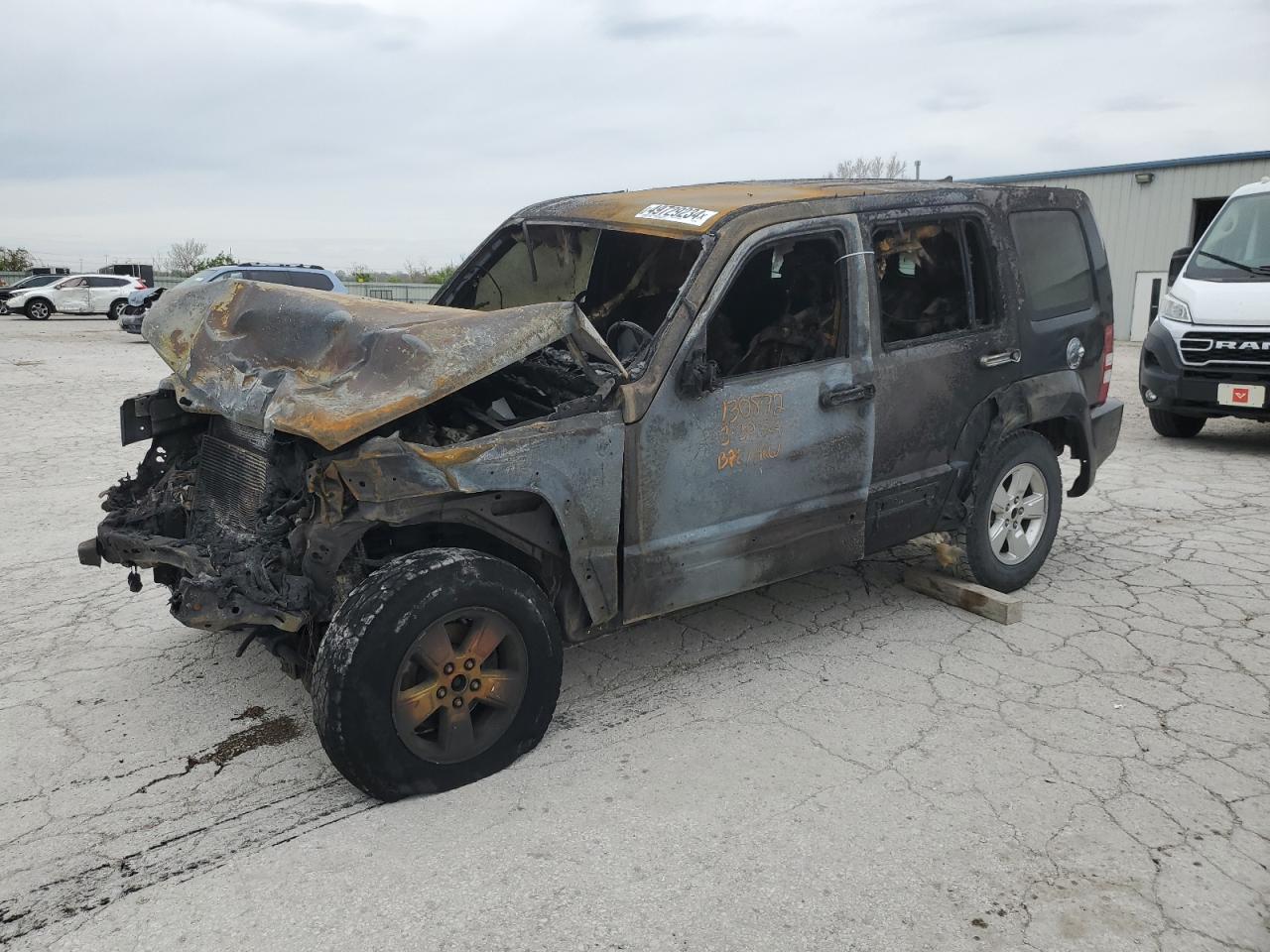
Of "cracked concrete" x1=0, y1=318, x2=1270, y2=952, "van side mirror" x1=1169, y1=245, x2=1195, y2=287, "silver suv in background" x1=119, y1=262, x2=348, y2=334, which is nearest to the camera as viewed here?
"cracked concrete" x1=0, y1=318, x2=1270, y2=952

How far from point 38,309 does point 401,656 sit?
30361mm

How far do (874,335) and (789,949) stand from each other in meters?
2.48

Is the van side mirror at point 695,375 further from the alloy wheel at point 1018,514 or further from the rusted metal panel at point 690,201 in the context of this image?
the alloy wheel at point 1018,514

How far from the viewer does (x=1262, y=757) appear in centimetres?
343

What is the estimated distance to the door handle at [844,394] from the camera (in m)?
3.97

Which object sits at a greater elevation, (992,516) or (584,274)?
(584,274)

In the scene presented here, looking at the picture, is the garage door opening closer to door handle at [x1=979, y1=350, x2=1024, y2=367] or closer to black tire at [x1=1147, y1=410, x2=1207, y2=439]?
black tire at [x1=1147, y1=410, x2=1207, y2=439]

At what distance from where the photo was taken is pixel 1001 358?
460 centimetres

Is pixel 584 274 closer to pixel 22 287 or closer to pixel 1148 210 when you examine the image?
pixel 1148 210

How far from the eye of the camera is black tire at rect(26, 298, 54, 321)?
28.1m

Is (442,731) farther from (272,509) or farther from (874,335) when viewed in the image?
(874,335)

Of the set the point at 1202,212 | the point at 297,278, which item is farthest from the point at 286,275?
the point at 1202,212

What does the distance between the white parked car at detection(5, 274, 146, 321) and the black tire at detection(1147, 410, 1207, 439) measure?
89.0 feet

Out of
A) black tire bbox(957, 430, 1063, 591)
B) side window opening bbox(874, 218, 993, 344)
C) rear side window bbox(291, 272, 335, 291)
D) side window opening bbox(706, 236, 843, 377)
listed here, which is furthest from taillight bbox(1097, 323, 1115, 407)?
rear side window bbox(291, 272, 335, 291)
